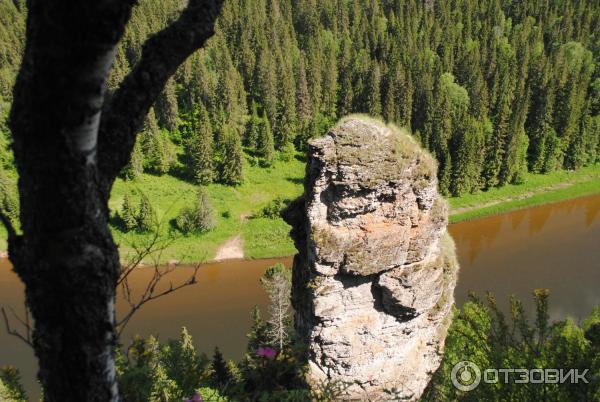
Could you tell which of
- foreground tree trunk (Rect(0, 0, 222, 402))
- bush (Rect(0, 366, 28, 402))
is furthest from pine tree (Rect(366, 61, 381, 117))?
foreground tree trunk (Rect(0, 0, 222, 402))

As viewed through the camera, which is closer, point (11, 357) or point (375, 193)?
point (375, 193)

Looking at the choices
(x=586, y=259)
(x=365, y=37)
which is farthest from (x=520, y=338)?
(x=365, y=37)

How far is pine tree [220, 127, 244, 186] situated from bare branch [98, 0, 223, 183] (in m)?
42.0

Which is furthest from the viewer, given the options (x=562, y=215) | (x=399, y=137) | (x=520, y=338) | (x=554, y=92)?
(x=554, y=92)

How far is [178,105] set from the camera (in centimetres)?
5972

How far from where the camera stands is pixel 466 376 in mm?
9625

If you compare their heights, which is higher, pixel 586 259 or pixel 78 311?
pixel 78 311

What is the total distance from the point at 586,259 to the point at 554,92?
27.9 metres

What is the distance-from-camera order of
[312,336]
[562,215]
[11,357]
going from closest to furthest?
[312,336], [11,357], [562,215]

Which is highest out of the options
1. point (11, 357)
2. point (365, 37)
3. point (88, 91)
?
point (365, 37)

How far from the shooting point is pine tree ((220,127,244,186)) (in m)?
44.9

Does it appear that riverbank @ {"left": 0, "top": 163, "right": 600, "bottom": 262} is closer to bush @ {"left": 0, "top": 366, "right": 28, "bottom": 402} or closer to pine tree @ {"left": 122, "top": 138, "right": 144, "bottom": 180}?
pine tree @ {"left": 122, "top": 138, "right": 144, "bottom": 180}

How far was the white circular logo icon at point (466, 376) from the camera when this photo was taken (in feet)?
29.1

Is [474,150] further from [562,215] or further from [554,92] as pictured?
[554,92]
